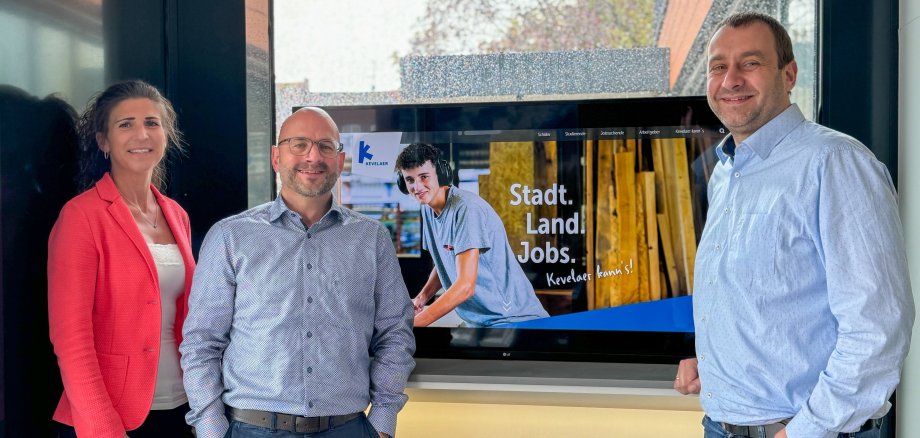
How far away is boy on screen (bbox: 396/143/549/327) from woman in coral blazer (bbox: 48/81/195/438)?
0.96 metres

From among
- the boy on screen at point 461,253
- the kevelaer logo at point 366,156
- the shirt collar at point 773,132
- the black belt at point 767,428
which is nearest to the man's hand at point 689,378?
the black belt at point 767,428

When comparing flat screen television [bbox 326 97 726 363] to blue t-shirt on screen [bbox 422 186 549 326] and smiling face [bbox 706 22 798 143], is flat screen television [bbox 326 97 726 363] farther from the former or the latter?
smiling face [bbox 706 22 798 143]

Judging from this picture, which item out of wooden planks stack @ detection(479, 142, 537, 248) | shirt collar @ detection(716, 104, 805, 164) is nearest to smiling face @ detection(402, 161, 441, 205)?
wooden planks stack @ detection(479, 142, 537, 248)

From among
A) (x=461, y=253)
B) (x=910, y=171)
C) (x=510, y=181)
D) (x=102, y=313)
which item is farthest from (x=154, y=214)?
(x=910, y=171)

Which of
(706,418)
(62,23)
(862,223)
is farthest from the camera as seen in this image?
(62,23)

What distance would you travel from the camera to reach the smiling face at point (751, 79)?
1999mm

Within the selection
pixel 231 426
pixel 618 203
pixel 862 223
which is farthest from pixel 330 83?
pixel 862 223

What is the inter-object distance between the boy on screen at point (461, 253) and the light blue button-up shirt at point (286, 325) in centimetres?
71

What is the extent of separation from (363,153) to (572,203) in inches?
34.2

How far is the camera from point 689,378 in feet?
7.44

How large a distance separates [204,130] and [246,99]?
0.22 meters

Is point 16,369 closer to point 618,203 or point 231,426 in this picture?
point 231,426

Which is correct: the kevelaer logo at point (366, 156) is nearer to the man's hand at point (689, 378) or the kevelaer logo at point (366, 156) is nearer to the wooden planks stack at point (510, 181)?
the wooden planks stack at point (510, 181)

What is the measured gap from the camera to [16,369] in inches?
94.5
